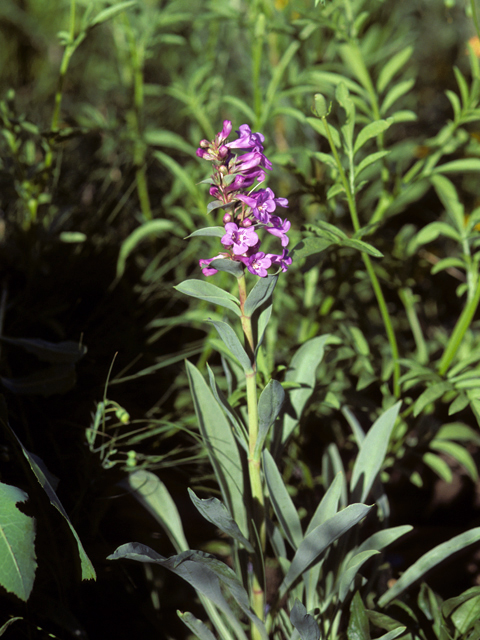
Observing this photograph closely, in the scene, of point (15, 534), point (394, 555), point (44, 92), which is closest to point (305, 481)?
point (394, 555)

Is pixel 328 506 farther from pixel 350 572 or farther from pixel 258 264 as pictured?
pixel 258 264

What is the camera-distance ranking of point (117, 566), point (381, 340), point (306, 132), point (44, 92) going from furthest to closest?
1. point (44, 92)
2. point (306, 132)
3. point (381, 340)
4. point (117, 566)

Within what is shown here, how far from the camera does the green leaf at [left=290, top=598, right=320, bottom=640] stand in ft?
2.43

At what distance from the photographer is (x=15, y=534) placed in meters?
0.77

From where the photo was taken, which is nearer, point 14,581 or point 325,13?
point 14,581

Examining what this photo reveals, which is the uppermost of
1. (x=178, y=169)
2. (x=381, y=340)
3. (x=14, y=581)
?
(x=178, y=169)

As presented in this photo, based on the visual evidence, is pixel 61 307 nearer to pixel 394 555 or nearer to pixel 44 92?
pixel 394 555

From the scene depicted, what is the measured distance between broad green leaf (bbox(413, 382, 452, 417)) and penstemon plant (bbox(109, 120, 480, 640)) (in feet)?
0.23

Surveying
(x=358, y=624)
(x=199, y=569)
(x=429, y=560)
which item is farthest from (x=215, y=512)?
(x=429, y=560)

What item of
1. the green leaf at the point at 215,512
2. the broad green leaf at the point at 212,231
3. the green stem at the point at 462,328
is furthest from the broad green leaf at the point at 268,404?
the green stem at the point at 462,328

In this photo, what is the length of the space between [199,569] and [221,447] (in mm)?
232

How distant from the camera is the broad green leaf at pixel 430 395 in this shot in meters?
0.91

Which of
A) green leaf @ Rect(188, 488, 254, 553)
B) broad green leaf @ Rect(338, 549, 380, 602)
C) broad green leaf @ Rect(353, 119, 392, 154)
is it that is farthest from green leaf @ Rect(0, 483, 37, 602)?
broad green leaf @ Rect(353, 119, 392, 154)

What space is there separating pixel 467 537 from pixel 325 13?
3.92ft
